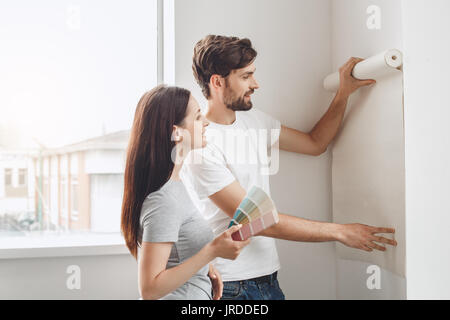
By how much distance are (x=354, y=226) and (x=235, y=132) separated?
0.38 meters

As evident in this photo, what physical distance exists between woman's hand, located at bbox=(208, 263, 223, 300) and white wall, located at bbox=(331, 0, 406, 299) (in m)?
0.32

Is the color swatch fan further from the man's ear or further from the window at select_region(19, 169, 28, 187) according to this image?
the window at select_region(19, 169, 28, 187)

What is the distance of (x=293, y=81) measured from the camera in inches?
41.4

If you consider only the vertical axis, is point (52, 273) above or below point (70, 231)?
below

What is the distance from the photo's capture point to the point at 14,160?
1049mm

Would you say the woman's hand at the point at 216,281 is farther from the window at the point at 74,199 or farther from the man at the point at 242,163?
the window at the point at 74,199

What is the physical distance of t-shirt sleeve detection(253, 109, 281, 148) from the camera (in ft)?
3.39

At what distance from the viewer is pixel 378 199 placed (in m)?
1.01

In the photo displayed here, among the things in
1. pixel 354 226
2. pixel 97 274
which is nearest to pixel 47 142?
pixel 97 274

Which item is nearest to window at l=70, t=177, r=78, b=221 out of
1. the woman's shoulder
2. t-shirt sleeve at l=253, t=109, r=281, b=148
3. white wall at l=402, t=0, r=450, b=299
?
the woman's shoulder

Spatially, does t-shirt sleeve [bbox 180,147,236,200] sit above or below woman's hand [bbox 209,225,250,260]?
above

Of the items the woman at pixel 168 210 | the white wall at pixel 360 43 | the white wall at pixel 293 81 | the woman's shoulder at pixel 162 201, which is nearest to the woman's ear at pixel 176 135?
the woman at pixel 168 210
